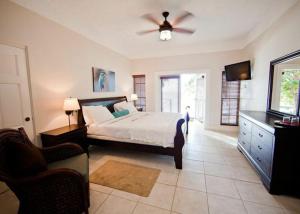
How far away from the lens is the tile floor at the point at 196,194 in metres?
1.71

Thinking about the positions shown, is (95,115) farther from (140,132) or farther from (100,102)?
(140,132)

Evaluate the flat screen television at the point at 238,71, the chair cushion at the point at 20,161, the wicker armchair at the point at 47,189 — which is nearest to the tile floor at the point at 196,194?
the wicker armchair at the point at 47,189

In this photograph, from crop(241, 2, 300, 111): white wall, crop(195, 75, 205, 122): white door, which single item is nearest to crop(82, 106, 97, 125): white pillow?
crop(241, 2, 300, 111): white wall

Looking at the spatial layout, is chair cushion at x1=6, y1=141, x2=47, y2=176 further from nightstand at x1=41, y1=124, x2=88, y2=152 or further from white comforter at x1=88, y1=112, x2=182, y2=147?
white comforter at x1=88, y1=112, x2=182, y2=147

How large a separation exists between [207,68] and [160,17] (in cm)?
270

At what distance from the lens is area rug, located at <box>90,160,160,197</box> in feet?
6.85

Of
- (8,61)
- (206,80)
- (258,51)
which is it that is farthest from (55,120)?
(258,51)

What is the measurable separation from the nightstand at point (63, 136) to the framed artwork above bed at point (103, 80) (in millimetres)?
1419

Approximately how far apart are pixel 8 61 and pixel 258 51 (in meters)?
5.20

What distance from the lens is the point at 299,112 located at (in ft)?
6.93

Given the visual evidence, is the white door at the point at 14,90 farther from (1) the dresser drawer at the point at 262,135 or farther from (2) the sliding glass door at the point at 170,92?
(2) the sliding glass door at the point at 170,92

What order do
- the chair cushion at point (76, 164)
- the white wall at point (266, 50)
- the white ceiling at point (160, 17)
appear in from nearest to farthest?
the chair cushion at point (76, 164), the white wall at point (266, 50), the white ceiling at point (160, 17)

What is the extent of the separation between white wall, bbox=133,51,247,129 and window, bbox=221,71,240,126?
15 cm

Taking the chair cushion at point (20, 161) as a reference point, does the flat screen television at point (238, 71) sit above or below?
above
